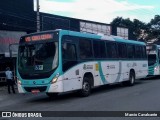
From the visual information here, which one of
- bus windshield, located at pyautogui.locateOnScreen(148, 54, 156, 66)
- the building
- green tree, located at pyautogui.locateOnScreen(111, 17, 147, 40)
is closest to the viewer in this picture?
the building

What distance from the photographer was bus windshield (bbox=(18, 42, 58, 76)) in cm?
1508

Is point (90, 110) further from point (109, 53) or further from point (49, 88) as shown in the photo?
point (109, 53)

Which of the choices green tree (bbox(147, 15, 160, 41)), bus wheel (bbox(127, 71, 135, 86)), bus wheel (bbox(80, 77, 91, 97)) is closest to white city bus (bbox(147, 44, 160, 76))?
bus wheel (bbox(127, 71, 135, 86))

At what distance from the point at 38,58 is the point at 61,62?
40.6 inches

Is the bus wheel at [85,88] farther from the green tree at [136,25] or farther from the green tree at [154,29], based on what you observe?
the green tree at [154,29]

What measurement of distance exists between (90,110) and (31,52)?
4.77 metres

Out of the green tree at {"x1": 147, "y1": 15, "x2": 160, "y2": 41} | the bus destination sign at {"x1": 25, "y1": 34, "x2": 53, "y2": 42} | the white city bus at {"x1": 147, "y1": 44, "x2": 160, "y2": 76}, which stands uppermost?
the green tree at {"x1": 147, "y1": 15, "x2": 160, "y2": 41}

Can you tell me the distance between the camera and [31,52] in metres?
15.7

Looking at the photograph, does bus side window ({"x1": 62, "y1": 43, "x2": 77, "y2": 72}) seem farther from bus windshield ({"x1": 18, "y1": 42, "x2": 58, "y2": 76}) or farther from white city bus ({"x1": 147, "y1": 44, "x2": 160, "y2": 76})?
white city bus ({"x1": 147, "y1": 44, "x2": 160, "y2": 76})

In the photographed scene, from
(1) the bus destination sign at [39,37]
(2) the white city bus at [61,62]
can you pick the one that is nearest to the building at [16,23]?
(2) the white city bus at [61,62]

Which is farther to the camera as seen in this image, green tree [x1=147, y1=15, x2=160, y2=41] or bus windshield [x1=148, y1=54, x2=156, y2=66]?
green tree [x1=147, y1=15, x2=160, y2=41]

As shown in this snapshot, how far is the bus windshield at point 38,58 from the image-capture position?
15078mm

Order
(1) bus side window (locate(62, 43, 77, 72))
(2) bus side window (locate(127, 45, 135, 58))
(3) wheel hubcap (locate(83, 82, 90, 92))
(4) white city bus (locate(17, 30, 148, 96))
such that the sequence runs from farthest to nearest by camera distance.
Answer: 1. (2) bus side window (locate(127, 45, 135, 58))
2. (3) wheel hubcap (locate(83, 82, 90, 92))
3. (1) bus side window (locate(62, 43, 77, 72))
4. (4) white city bus (locate(17, 30, 148, 96))

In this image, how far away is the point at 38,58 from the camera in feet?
50.2
